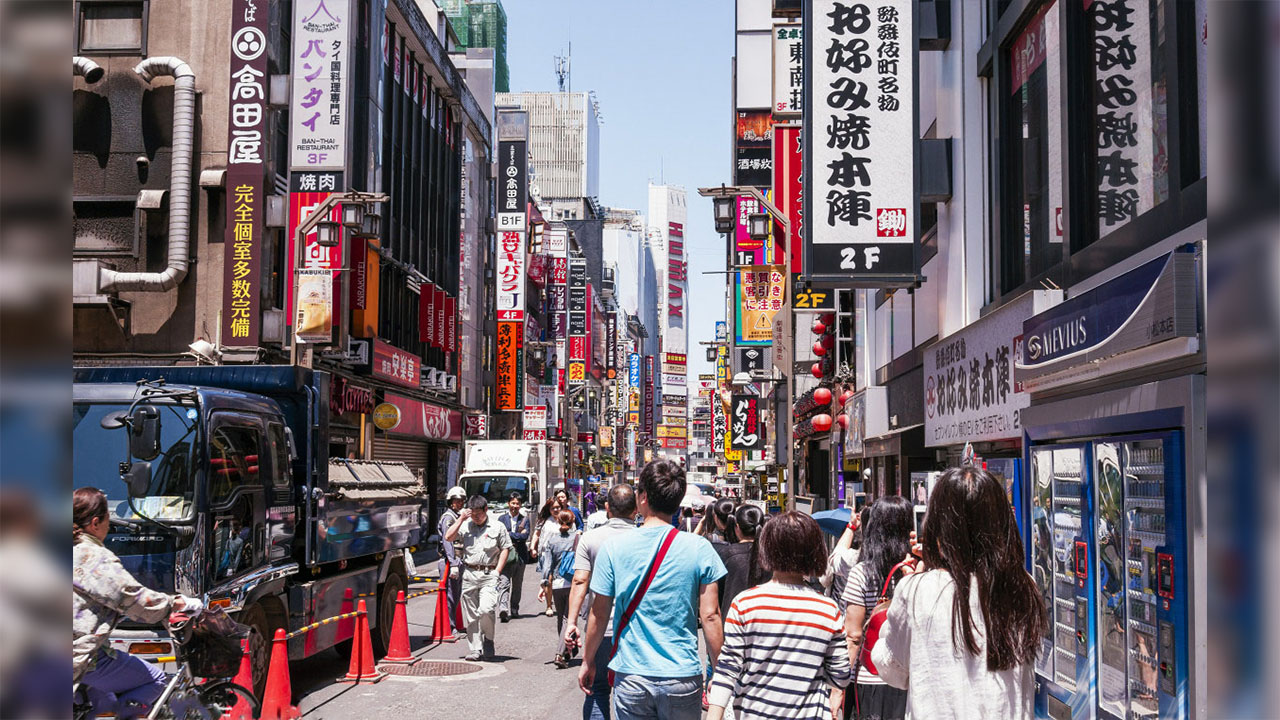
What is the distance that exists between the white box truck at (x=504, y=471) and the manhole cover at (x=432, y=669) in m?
A: 19.7

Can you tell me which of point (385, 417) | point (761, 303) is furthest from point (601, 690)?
point (761, 303)

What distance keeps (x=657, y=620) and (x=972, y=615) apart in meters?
2.45

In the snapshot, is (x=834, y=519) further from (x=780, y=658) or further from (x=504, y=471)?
(x=504, y=471)

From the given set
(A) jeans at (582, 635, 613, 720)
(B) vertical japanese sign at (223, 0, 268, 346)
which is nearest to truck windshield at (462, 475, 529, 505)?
(B) vertical japanese sign at (223, 0, 268, 346)

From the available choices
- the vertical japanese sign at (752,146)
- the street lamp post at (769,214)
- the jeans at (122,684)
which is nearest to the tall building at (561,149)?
the vertical japanese sign at (752,146)

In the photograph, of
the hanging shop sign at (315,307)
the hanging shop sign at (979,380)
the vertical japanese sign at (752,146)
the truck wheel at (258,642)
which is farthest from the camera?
the vertical japanese sign at (752,146)

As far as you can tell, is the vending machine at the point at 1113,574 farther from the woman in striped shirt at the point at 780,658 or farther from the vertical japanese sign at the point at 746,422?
the vertical japanese sign at the point at 746,422

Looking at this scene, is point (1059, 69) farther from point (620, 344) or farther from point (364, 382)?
point (620, 344)

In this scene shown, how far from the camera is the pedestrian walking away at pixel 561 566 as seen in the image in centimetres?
1412

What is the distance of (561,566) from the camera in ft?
46.5

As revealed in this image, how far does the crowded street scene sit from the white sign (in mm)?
83

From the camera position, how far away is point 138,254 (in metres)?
29.0

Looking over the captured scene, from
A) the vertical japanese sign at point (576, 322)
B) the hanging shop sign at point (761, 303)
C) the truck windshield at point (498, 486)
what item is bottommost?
the truck windshield at point (498, 486)
